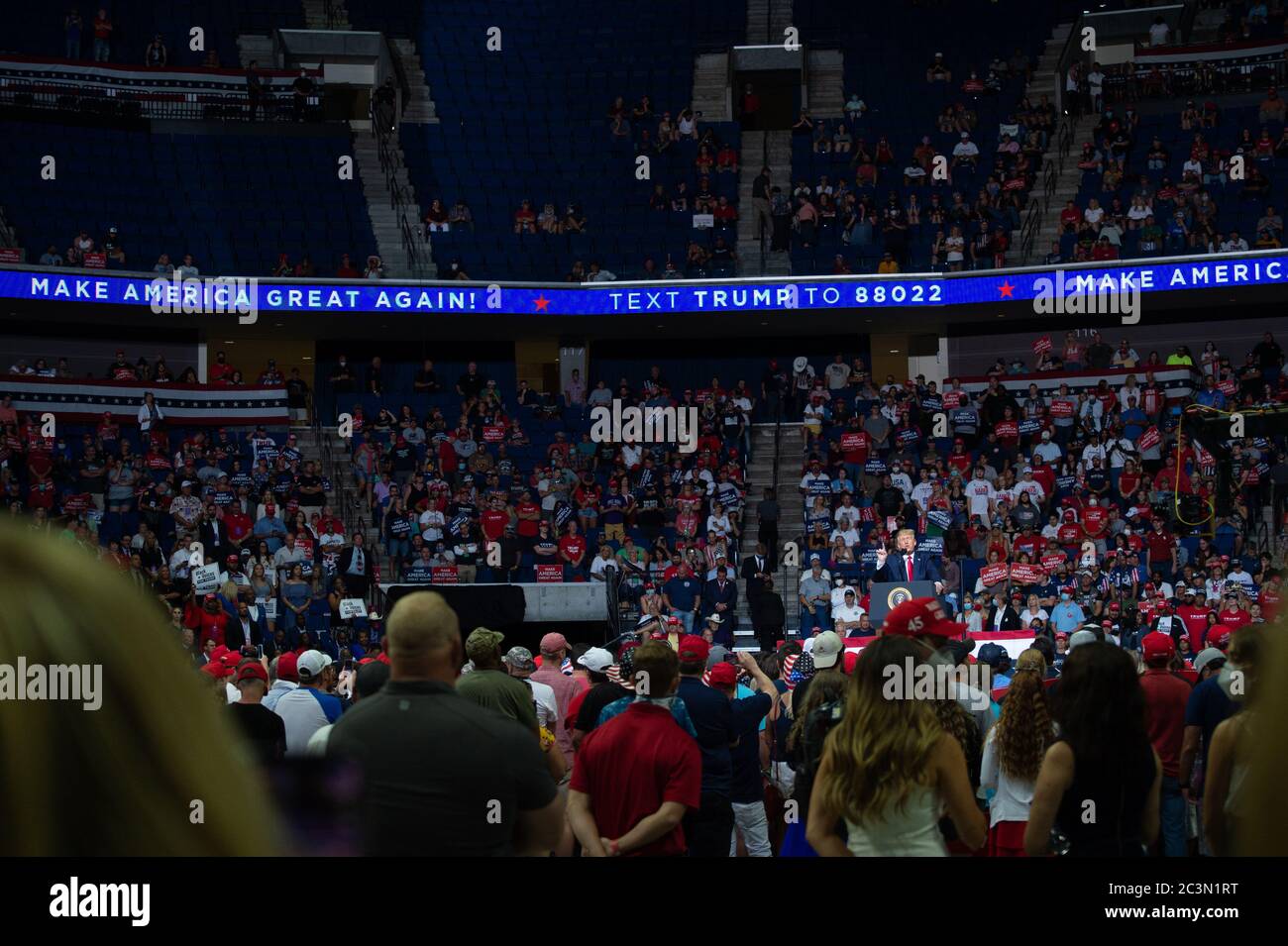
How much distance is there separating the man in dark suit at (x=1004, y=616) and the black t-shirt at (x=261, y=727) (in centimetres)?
1334

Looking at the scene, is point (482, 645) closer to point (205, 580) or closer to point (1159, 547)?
point (205, 580)

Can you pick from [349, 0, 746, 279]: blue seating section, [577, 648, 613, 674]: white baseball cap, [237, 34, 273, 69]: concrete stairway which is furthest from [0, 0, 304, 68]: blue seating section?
[577, 648, 613, 674]: white baseball cap

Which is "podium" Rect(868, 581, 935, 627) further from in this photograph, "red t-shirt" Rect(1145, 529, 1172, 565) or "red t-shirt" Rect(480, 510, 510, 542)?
"red t-shirt" Rect(480, 510, 510, 542)

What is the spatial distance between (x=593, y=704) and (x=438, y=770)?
161 inches

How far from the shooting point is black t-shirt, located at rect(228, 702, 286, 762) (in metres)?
7.14

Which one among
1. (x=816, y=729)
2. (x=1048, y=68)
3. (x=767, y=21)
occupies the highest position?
(x=767, y=21)

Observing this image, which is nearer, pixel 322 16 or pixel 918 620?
pixel 918 620

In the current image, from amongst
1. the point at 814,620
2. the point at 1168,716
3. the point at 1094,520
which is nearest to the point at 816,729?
the point at 1168,716

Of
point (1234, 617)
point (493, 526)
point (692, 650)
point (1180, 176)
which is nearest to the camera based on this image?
point (692, 650)

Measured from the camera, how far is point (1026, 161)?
31094 millimetres

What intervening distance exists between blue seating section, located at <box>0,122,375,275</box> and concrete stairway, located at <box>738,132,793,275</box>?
7.99 meters

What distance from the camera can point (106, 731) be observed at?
1.73m

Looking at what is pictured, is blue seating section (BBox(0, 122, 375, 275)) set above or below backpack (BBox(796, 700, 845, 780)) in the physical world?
above

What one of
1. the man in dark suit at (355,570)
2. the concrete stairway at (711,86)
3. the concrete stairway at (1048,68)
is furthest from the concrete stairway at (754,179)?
the man in dark suit at (355,570)
